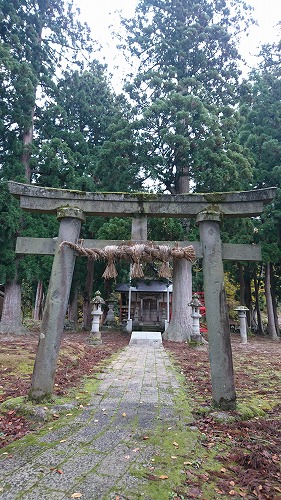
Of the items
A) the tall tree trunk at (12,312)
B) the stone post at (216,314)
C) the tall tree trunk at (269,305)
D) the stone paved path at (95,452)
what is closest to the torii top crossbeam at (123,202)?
the stone post at (216,314)

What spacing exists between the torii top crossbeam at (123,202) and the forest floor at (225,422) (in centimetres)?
275

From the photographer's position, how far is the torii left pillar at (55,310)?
13.8ft

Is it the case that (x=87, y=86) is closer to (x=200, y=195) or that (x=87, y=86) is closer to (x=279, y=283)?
(x=200, y=195)

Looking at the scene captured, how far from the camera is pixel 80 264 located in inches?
691

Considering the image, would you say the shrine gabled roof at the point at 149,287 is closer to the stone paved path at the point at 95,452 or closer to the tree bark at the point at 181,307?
the tree bark at the point at 181,307

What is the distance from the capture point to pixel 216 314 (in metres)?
4.29

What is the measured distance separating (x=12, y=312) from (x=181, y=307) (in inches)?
278

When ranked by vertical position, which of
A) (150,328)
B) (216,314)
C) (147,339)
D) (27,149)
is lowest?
(147,339)

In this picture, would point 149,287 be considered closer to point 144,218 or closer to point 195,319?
point 195,319

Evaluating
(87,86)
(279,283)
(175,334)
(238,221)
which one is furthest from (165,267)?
(279,283)

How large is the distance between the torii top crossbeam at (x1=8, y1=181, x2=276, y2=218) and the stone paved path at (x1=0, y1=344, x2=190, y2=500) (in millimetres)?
2752

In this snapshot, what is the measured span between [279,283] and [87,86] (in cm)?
1853

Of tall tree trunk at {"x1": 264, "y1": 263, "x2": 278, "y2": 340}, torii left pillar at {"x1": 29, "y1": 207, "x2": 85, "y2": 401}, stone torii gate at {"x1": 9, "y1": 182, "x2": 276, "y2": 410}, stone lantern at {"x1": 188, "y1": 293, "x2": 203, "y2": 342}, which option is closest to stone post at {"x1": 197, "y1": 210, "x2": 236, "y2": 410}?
stone torii gate at {"x1": 9, "y1": 182, "x2": 276, "y2": 410}

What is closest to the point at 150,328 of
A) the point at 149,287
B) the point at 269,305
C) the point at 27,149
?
the point at 149,287
